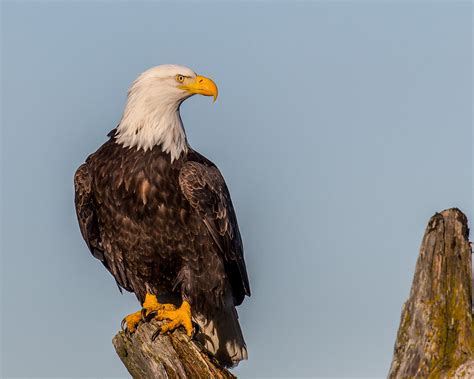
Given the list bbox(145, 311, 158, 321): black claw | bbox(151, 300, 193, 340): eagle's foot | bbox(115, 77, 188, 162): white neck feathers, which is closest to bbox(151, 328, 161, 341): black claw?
bbox(151, 300, 193, 340): eagle's foot

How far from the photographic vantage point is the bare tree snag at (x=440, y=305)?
17.1 feet

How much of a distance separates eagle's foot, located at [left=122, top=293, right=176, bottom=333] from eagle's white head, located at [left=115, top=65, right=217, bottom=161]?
1315 millimetres

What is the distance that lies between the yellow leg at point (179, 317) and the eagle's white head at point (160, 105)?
139cm

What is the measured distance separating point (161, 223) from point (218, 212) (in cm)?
57

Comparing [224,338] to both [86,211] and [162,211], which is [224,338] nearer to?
[162,211]

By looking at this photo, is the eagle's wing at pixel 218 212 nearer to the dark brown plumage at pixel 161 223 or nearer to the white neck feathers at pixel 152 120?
the dark brown plumage at pixel 161 223

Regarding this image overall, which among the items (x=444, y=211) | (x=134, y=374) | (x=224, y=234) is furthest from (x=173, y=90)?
(x=444, y=211)

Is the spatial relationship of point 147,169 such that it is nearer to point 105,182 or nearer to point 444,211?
point 105,182

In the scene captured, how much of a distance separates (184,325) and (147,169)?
1.39 m

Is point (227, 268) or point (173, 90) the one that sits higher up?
point (173, 90)

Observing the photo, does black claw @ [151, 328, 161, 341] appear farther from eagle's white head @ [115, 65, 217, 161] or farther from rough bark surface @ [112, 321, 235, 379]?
eagle's white head @ [115, 65, 217, 161]

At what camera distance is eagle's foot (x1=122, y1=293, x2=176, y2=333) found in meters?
8.03

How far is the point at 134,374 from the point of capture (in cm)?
738

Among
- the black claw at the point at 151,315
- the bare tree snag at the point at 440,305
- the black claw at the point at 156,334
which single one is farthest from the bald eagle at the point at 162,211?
the bare tree snag at the point at 440,305
